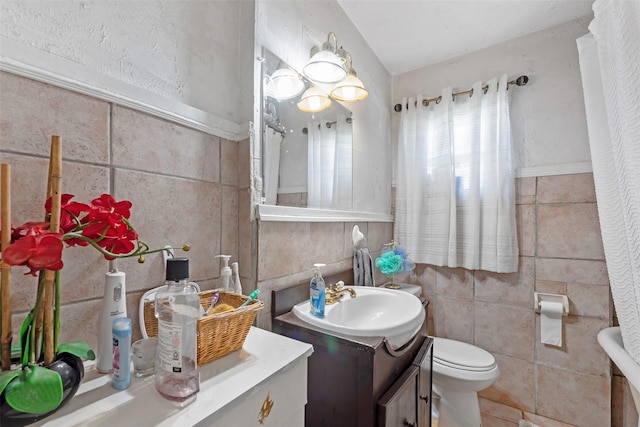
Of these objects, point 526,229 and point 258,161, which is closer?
point 258,161

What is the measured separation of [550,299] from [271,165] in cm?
175

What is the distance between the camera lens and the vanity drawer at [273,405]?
0.51 metres

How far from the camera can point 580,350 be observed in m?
1.57

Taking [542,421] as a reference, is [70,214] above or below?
above

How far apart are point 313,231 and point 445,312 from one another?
1.28 m

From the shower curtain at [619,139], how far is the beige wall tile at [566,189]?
0.33 meters

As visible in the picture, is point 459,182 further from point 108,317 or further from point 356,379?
point 108,317

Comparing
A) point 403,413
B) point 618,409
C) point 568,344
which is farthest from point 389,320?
point 618,409

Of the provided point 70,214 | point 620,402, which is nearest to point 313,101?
point 70,214

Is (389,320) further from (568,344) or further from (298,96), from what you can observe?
(568,344)

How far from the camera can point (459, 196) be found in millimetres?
1885

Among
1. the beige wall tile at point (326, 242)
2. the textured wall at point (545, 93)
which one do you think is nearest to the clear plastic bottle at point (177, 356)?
the beige wall tile at point (326, 242)

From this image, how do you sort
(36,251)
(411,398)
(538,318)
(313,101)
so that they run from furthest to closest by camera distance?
(538,318) → (313,101) → (411,398) → (36,251)

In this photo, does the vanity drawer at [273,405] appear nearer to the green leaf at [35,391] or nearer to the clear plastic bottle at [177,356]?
the clear plastic bottle at [177,356]
